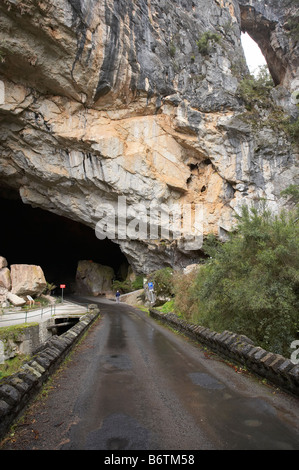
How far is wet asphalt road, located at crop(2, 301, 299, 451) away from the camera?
3.09 m

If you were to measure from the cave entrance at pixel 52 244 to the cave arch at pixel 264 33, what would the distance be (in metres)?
31.9

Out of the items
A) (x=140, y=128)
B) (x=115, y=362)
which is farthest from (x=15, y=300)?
(x=140, y=128)

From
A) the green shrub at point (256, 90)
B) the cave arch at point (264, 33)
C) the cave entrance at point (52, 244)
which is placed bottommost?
the cave entrance at point (52, 244)

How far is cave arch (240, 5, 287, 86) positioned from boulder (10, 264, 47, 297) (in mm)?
36373

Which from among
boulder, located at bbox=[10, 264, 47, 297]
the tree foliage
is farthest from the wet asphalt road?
boulder, located at bbox=[10, 264, 47, 297]

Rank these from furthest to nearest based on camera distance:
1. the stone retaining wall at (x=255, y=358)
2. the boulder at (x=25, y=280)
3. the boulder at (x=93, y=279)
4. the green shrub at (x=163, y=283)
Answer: the boulder at (x=93, y=279)
the green shrub at (x=163, y=283)
the boulder at (x=25, y=280)
the stone retaining wall at (x=255, y=358)

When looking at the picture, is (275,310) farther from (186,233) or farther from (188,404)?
(186,233)

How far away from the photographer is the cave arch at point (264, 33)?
1384 inches

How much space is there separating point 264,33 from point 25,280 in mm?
40007

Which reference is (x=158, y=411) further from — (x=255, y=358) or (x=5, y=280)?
(x=5, y=280)

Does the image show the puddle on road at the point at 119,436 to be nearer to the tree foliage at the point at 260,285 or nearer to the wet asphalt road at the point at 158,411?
the wet asphalt road at the point at 158,411

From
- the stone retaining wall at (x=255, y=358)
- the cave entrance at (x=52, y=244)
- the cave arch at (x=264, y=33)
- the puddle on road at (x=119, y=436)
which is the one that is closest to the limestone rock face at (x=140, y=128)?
the cave arch at (x=264, y=33)

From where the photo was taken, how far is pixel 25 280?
22125 millimetres

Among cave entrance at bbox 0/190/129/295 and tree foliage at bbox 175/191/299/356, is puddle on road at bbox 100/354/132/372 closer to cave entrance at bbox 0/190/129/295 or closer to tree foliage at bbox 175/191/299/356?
tree foliage at bbox 175/191/299/356
